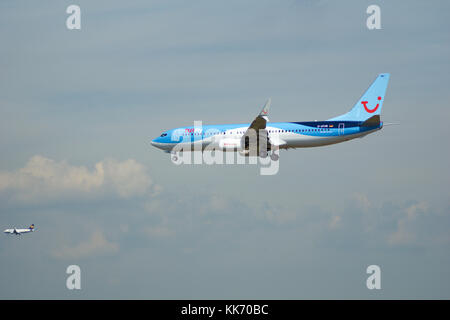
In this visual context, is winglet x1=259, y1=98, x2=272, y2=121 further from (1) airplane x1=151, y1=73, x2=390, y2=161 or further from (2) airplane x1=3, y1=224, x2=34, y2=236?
(2) airplane x1=3, y1=224, x2=34, y2=236

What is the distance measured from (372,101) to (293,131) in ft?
42.1

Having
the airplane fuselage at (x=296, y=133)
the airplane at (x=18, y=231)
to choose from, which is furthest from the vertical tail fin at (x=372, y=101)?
the airplane at (x=18, y=231)

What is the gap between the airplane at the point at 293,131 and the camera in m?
84.6

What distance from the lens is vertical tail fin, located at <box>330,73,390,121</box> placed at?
293ft

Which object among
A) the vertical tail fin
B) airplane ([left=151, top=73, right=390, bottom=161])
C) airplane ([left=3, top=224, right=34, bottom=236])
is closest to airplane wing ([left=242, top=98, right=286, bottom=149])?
airplane ([left=151, top=73, right=390, bottom=161])

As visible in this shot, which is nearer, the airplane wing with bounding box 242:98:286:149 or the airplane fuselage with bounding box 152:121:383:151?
the airplane wing with bounding box 242:98:286:149

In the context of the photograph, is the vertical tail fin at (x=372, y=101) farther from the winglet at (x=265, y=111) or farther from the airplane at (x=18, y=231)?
the airplane at (x=18, y=231)

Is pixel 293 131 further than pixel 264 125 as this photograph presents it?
Yes

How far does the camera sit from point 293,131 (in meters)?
86.2

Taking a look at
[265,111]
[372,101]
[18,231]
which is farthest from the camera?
[18,231]

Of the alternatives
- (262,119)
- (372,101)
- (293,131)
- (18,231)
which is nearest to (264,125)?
(262,119)

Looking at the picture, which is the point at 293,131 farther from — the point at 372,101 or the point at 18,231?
the point at 18,231
